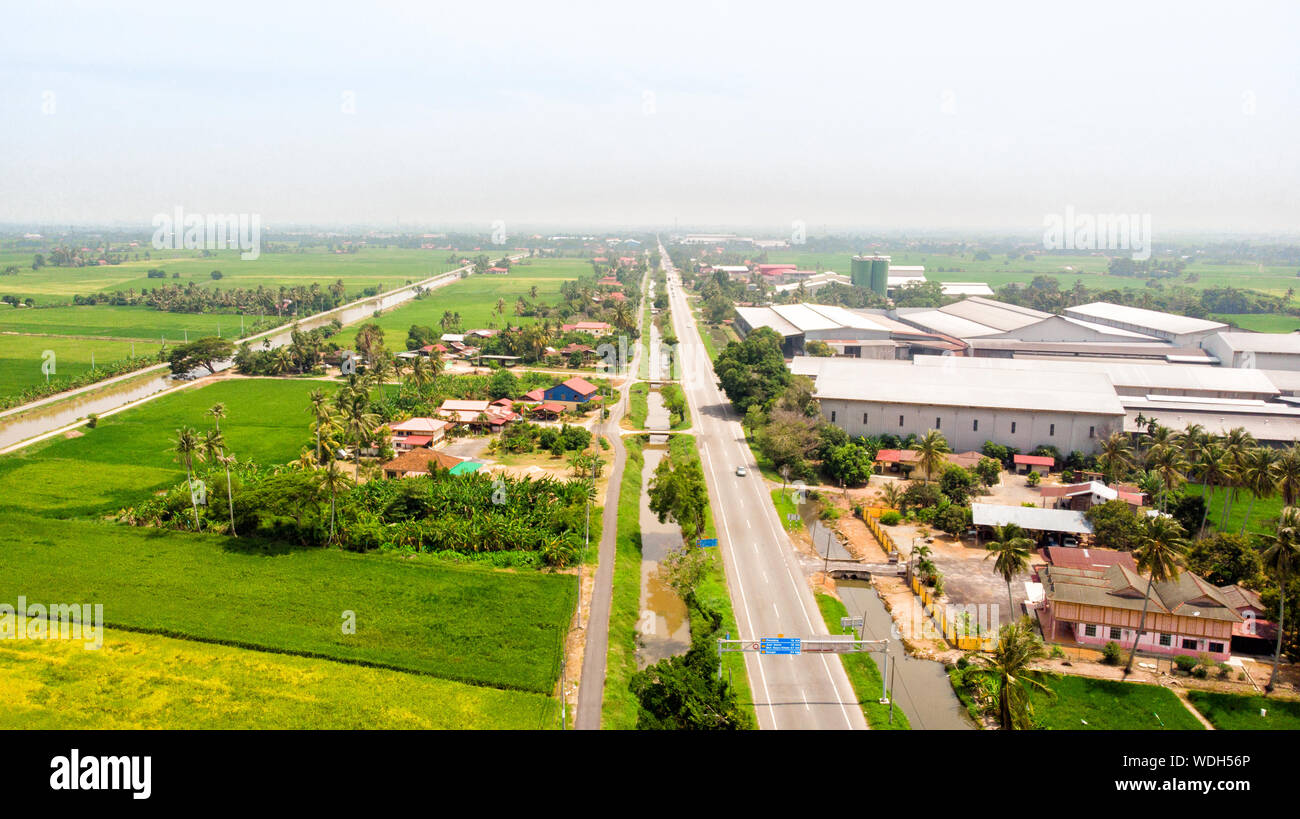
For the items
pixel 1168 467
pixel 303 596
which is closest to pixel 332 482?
pixel 303 596

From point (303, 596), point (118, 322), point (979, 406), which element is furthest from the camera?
point (118, 322)

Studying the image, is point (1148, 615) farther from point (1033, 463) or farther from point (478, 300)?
point (478, 300)

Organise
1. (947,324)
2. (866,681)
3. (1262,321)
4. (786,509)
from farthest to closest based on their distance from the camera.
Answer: (1262,321)
(947,324)
(786,509)
(866,681)

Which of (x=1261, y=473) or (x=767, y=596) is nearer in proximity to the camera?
(x=767, y=596)

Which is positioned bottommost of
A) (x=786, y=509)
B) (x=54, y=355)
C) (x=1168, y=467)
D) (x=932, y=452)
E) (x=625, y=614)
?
(x=625, y=614)

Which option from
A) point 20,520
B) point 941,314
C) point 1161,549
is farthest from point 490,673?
point 941,314

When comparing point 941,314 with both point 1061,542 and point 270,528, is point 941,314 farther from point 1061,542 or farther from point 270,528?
point 270,528

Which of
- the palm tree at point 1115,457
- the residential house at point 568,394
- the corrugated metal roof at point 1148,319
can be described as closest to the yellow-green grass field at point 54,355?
the residential house at point 568,394
